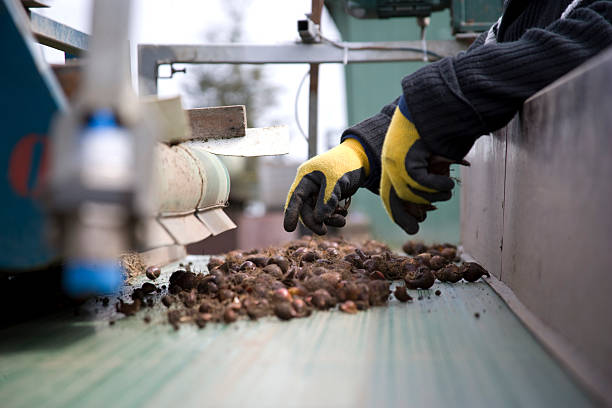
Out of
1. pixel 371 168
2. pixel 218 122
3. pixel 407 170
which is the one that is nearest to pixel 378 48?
pixel 371 168

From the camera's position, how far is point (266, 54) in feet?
9.37

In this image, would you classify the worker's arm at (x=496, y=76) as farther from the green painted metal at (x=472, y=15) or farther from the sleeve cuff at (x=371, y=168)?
the green painted metal at (x=472, y=15)

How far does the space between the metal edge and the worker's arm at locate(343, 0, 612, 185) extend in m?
0.44

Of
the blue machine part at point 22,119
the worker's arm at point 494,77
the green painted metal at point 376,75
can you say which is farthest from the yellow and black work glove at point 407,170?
the green painted metal at point 376,75

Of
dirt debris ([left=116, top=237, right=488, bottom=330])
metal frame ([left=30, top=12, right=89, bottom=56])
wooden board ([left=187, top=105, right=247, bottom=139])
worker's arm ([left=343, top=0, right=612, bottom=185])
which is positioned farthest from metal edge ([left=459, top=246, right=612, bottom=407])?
metal frame ([left=30, top=12, right=89, bottom=56])

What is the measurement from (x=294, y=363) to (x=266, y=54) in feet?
7.32

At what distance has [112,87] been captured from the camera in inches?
22.8

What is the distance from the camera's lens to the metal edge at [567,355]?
733mm

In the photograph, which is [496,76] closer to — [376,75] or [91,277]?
[91,277]

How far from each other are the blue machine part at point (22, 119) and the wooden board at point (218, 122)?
0.86 metres

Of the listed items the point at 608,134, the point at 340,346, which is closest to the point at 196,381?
the point at 340,346

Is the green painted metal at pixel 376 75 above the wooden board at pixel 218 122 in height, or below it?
above

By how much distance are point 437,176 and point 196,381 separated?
32.0 inches

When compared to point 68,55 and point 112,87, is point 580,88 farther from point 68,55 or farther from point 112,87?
point 68,55
